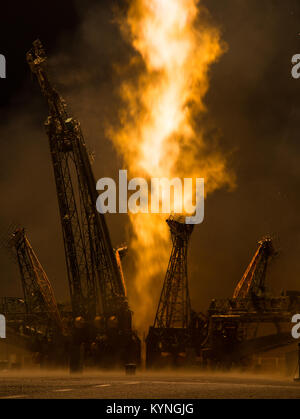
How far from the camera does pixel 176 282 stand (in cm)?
9688

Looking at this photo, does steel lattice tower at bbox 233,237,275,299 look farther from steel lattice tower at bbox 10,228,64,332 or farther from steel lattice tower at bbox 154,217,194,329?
steel lattice tower at bbox 10,228,64,332

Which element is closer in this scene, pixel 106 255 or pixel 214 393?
pixel 214 393

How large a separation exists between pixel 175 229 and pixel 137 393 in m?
55.1

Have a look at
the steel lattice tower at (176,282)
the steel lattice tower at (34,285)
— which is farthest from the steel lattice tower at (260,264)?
the steel lattice tower at (34,285)

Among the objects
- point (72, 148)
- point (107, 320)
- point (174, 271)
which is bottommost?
point (107, 320)

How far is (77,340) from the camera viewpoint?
90562 millimetres

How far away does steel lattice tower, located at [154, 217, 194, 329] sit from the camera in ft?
310

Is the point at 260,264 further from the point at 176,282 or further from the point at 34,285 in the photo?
the point at 34,285

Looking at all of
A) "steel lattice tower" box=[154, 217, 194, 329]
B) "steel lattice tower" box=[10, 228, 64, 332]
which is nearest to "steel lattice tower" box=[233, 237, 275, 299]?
"steel lattice tower" box=[154, 217, 194, 329]

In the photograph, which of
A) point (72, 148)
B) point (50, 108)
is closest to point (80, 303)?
point (72, 148)

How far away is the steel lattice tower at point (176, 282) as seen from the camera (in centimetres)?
9456

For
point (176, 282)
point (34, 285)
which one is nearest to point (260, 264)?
point (176, 282)

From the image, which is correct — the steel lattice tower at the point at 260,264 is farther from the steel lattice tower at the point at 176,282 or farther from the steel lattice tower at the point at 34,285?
the steel lattice tower at the point at 34,285
